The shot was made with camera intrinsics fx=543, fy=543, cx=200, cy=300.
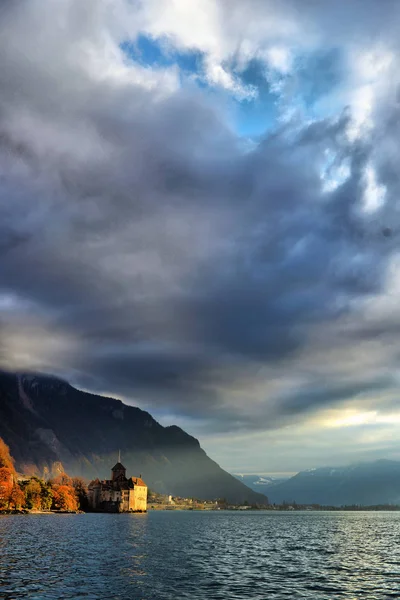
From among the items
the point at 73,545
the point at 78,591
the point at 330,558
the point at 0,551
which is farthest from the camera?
the point at 73,545

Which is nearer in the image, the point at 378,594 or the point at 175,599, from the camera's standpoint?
the point at 175,599

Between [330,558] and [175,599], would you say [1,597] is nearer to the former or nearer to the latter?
[175,599]

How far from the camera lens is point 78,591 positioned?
186 ft

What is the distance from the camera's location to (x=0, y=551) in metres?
88.6

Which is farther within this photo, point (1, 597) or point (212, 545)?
point (212, 545)

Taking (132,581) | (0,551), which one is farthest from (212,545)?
(132,581)

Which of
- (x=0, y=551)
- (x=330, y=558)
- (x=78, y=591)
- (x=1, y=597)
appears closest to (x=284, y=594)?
(x=78, y=591)

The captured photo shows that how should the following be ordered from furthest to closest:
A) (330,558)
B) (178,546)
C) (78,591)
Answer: (178,546), (330,558), (78,591)

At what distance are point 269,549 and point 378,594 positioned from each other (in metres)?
56.0

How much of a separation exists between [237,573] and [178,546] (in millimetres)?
45492

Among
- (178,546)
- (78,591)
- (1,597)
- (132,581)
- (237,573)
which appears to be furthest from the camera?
(178,546)

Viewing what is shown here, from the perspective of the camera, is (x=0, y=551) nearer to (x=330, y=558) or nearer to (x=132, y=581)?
(x=132, y=581)

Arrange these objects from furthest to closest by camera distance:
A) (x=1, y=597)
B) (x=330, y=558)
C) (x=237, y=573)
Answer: (x=330, y=558), (x=237, y=573), (x=1, y=597)

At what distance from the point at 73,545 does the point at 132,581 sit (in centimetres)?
4763
